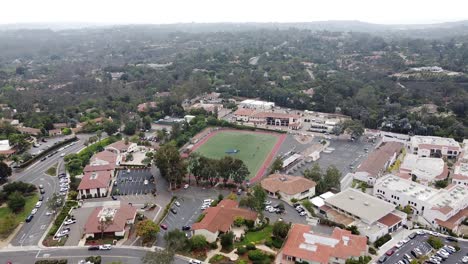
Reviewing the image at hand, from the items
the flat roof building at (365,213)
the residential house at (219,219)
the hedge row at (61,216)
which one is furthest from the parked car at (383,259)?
the hedge row at (61,216)

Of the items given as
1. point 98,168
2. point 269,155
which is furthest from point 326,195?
point 98,168

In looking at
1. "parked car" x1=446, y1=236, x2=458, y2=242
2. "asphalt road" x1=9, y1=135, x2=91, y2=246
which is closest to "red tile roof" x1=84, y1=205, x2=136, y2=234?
"asphalt road" x1=9, y1=135, x2=91, y2=246

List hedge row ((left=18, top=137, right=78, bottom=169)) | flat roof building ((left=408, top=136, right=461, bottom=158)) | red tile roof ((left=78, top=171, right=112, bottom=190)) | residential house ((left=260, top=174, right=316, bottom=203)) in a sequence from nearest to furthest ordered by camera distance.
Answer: residential house ((left=260, top=174, right=316, bottom=203))
red tile roof ((left=78, top=171, right=112, bottom=190))
hedge row ((left=18, top=137, right=78, bottom=169))
flat roof building ((left=408, top=136, right=461, bottom=158))

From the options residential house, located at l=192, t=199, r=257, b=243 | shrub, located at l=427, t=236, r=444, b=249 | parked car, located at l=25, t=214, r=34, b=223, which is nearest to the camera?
shrub, located at l=427, t=236, r=444, b=249

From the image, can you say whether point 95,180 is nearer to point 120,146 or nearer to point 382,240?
point 120,146

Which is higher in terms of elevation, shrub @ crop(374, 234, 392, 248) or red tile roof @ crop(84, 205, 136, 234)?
red tile roof @ crop(84, 205, 136, 234)

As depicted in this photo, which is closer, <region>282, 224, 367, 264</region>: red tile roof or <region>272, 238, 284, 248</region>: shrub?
<region>282, 224, 367, 264</region>: red tile roof

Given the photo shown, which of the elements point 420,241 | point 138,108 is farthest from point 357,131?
point 138,108

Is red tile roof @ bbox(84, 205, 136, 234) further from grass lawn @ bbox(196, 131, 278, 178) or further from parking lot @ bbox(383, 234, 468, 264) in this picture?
parking lot @ bbox(383, 234, 468, 264)
